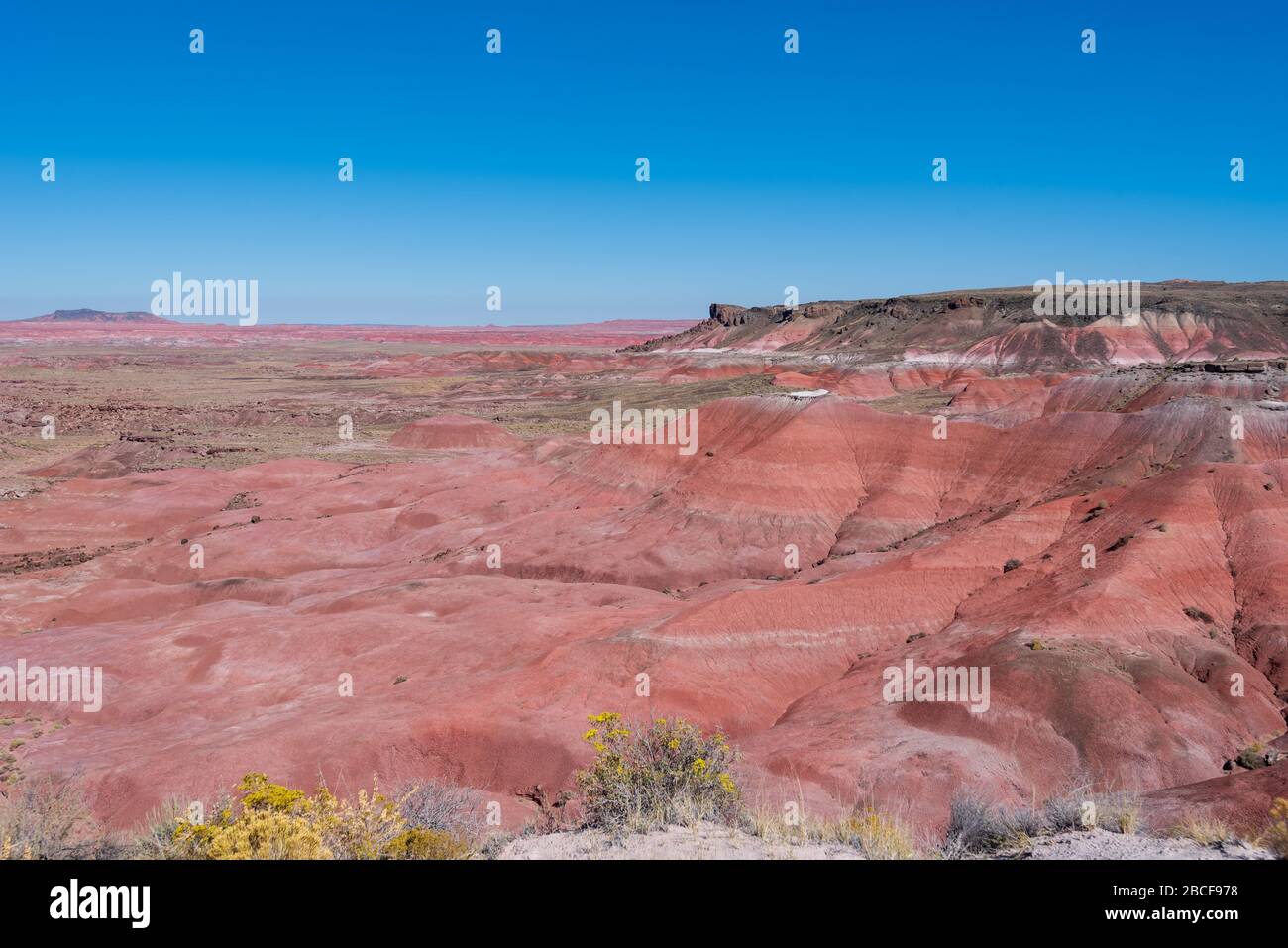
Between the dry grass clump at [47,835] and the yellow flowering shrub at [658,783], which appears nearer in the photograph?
the dry grass clump at [47,835]

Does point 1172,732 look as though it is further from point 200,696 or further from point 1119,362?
point 1119,362

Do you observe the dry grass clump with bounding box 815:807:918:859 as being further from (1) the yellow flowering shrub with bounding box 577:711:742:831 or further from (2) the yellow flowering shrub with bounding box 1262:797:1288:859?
(2) the yellow flowering shrub with bounding box 1262:797:1288:859

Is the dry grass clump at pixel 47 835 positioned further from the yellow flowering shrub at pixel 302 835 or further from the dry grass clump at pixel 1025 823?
the dry grass clump at pixel 1025 823

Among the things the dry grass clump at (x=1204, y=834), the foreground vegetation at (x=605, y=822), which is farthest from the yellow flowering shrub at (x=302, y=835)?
the dry grass clump at (x=1204, y=834)

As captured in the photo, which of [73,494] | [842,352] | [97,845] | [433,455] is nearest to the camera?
[97,845]

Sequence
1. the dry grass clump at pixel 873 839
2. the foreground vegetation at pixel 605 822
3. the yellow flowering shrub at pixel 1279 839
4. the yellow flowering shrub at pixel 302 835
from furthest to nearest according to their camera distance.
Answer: the dry grass clump at pixel 873 839, the foreground vegetation at pixel 605 822, the yellow flowering shrub at pixel 1279 839, the yellow flowering shrub at pixel 302 835

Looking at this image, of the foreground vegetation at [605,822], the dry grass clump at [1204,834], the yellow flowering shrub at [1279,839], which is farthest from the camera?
the dry grass clump at [1204,834]
